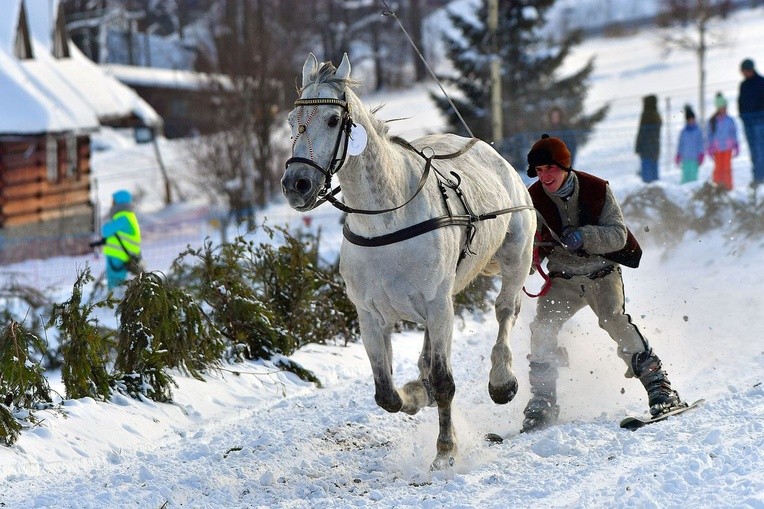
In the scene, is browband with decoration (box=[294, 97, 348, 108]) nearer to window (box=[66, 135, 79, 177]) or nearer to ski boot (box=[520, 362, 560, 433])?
ski boot (box=[520, 362, 560, 433])

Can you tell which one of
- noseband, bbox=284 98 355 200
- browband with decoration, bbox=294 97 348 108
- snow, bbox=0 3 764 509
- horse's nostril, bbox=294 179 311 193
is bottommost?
snow, bbox=0 3 764 509

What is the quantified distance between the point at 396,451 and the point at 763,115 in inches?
431

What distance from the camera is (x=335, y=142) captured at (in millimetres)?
5473

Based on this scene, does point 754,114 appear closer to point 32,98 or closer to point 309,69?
point 309,69

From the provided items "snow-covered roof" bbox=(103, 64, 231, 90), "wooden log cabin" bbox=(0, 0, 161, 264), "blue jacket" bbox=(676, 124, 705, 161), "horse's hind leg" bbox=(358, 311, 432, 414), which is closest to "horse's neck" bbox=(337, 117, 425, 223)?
"horse's hind leg" bbox=(358, 311, 432, 414)

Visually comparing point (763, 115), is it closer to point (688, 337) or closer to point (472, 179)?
point (688, 337)

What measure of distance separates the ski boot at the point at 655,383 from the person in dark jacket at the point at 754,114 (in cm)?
849

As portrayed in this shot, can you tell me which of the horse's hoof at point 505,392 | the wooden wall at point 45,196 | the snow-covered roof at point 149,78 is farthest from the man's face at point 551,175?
the snow-covered roof at point 149,78

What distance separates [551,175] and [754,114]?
31.7 ft

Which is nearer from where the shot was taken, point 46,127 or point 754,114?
point 754,114

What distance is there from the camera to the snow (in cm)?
535

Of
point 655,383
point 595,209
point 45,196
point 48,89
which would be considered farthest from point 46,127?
point 655,383

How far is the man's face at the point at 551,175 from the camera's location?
7055 millimetres

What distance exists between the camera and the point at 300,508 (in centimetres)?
543
